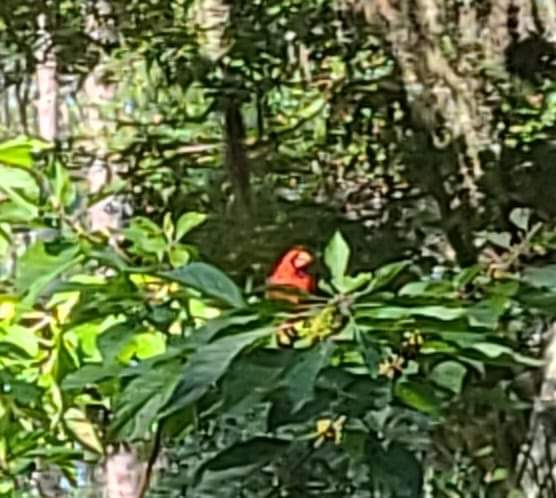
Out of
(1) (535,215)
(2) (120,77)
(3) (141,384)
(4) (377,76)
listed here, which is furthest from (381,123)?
(3) (141,384)

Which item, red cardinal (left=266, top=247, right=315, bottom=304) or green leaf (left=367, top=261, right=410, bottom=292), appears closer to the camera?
green leaf (left=367, top=261, right=410, bottom=292)

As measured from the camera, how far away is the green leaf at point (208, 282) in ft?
2.18

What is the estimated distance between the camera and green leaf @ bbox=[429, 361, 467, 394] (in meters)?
0.67

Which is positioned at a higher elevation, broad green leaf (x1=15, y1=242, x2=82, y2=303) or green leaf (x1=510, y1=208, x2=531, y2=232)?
broad green leaf (x1=15, y1=242, x2=82, y2=303)

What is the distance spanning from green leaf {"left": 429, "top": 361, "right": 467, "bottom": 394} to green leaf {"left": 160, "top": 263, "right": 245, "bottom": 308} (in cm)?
11

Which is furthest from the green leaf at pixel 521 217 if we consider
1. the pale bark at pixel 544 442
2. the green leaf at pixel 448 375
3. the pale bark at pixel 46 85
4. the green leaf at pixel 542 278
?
the pale bark at pixel 46 85

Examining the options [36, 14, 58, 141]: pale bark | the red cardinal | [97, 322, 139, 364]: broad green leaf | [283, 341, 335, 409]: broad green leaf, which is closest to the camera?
[283, 341, 335, 409]: broad green leaf

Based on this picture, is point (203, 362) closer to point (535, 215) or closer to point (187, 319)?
point (187, 319)

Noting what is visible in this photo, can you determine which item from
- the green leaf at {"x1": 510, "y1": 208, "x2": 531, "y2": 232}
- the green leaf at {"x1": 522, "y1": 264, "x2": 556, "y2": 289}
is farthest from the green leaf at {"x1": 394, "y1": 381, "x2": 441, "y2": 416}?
the green leaf at {"x1": 510, "y1": 208, "x2": 531, "y2": 232}

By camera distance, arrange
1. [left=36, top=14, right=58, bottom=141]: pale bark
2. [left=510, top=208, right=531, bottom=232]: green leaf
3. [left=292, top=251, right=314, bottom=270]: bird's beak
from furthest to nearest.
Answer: [left=36, top=14, right=58, bottom=141]: pale bark
[left=510, top=208, right=531, bottom=232]: green leaf
[left=292, top=251, right=314, bottom=270]: bird's beak

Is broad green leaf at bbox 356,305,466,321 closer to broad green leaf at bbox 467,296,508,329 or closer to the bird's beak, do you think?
broad green leaf at bbox 467,296,508,329

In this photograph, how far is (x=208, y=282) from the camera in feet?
2.21

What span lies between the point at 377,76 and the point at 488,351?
2.91ft

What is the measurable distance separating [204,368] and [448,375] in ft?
0.48
